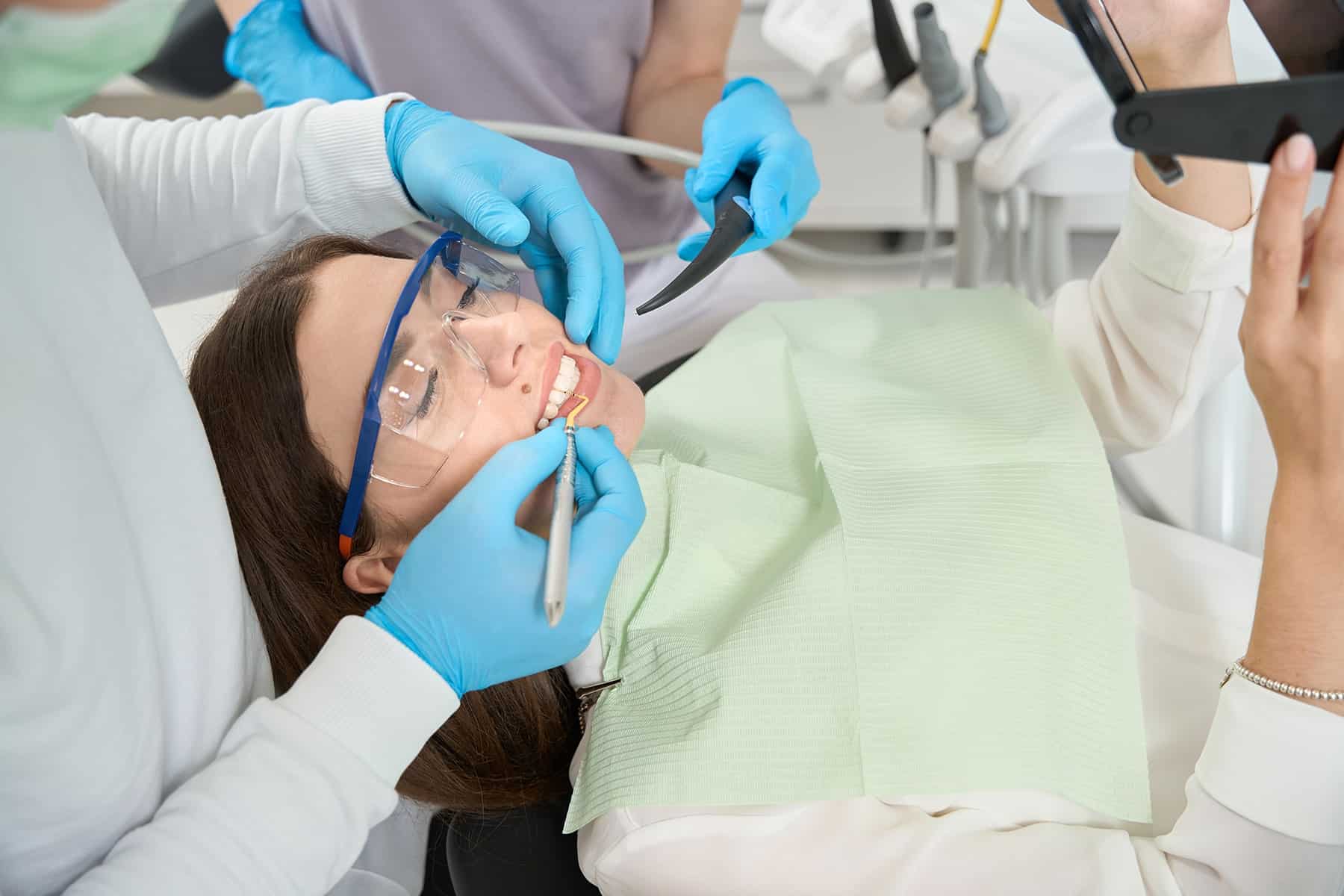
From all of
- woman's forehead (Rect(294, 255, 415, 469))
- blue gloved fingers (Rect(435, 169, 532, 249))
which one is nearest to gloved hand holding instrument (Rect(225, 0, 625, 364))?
blue gloved fingers (Rect(435, 169, 532, 249))

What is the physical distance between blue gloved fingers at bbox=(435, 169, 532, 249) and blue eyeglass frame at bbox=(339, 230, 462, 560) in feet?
0.16

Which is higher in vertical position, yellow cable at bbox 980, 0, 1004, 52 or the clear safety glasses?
yellow cable at bbox 980, 0, 1004, 52

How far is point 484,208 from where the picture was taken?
1076 millimetres

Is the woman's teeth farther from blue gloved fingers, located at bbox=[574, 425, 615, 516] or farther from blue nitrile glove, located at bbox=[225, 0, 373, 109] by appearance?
blue nitrile glove, located at bbox=[225, 0, 373, 109]

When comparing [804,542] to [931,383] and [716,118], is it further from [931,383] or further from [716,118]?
[716,118]

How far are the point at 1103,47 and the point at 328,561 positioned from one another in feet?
2.73

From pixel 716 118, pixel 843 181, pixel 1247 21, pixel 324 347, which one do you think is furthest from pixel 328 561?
pixel 843 181

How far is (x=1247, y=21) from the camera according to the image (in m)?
0.81

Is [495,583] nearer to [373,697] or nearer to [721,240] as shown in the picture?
[373,697]

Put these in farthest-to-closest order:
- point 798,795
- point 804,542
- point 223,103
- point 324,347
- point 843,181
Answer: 1. point 223,103
2. point 843,181
3. point 804,542
4. point 324,347
5. point 798,795

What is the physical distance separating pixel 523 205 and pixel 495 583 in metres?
0.48

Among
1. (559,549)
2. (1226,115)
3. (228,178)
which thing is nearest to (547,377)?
(559,549)

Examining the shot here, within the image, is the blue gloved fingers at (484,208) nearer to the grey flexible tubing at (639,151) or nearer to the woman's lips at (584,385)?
the woman's lips at (584,385)

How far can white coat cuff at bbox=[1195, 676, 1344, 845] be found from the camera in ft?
2.56
